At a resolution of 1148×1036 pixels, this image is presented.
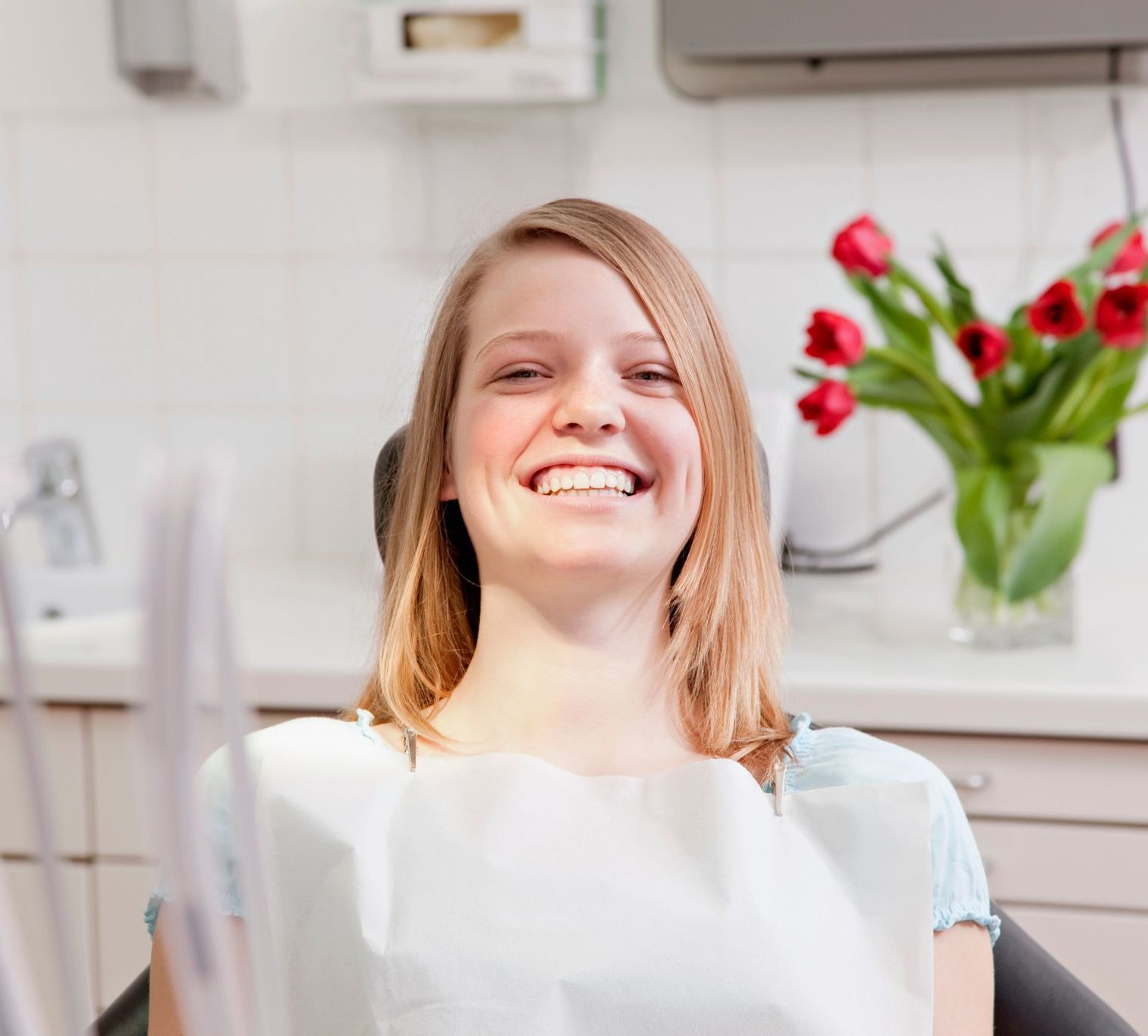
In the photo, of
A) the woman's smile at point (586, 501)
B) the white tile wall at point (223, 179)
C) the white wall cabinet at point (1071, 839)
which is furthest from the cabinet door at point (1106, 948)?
the white tile wall at point (223, 179)

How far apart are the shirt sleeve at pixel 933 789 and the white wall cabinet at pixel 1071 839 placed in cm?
44

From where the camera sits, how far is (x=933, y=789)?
92 centimetres

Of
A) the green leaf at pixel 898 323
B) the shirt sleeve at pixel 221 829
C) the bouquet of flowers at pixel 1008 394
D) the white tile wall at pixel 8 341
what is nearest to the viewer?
the shirt sleeve at pixel 221 829

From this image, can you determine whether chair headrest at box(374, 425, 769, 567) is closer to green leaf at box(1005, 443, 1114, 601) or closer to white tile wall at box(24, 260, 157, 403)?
green leaf at box(1005, 443, 1114, 601)

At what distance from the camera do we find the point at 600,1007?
31.3 inches

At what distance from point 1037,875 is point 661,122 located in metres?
1.15

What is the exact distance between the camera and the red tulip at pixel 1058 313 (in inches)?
55.9

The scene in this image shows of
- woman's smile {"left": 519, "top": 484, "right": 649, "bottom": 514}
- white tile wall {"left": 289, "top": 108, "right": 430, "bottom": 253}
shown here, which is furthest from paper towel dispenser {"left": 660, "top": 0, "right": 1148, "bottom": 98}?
woman's smile {"left": 519, "top": 484, "right": 649, "bottom": 514}

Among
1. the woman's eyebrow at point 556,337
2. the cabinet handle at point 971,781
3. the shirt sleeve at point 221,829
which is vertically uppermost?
the woman's eyebrow at point 556,337

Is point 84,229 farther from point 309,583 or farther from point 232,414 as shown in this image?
point 309,583

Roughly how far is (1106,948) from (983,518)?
472 mm

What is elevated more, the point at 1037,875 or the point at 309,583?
the point at 309,583

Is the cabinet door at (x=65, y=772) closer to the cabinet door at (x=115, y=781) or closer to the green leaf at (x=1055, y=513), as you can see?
the cabinet door at (x=115, y=781)

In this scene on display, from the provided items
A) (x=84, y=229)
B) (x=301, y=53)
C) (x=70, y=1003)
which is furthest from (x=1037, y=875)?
(x=84, y=229)
